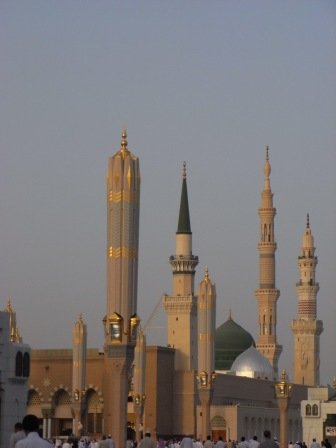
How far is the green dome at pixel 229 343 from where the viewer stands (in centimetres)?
7506

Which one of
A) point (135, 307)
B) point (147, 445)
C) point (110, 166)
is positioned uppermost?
point (110, 166)

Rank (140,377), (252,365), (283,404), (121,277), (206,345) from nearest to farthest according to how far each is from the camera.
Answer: (121,277) < (206,345) < (283,404) < (140,377) < (252,365)

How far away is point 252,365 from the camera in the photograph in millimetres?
69938

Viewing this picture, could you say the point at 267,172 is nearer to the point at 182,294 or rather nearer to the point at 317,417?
the point at 182,294

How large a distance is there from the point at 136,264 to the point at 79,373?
69.6ft

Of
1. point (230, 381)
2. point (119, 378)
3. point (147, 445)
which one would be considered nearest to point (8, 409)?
point (119, 378)

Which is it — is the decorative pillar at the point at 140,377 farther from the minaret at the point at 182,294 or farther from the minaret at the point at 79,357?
the minaret at the point at 182,294

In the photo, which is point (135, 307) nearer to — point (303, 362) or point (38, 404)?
point (38, 404)

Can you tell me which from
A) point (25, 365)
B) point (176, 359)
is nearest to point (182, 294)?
point (176, 359)

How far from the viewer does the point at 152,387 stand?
59844 mm

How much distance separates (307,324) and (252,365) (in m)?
5.97

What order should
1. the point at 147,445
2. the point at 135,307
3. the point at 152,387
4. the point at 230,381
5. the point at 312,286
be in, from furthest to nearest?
1. the point at 312,286
2. the point at 230,381
3. the point at 152,387
4. the point at 135,307
5. the point at 147,445

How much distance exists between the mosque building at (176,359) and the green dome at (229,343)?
64mm

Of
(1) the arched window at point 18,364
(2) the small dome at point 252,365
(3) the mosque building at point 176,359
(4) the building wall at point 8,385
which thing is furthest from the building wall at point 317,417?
(4) the building wall at point 8,385
